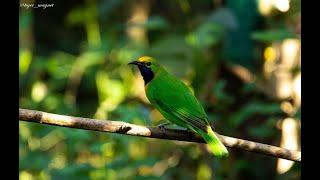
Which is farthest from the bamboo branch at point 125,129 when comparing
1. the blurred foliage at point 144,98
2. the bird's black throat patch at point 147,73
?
the blurred foliage at point 144,98

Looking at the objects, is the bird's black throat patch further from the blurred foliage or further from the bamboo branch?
the bamboo branch

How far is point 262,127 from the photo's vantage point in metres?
4.32

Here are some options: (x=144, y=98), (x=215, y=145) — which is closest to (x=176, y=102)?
(x=215, y=145)

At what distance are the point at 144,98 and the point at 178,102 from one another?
1.51 metres

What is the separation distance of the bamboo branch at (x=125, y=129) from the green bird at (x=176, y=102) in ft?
0.59

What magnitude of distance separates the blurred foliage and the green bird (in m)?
0.47

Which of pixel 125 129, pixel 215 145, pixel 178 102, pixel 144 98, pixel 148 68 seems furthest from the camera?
pixel 144 98

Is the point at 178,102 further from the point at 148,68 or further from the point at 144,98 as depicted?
the point at 144,98

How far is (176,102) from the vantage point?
10.7ft

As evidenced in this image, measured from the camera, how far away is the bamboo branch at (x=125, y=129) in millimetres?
2506
